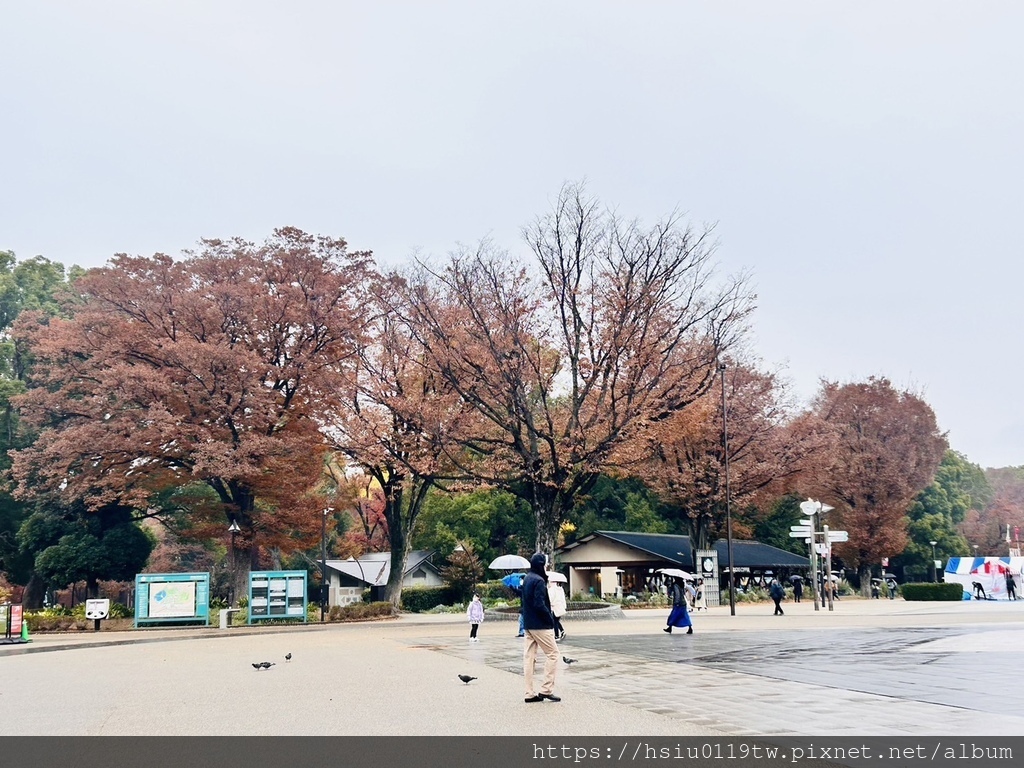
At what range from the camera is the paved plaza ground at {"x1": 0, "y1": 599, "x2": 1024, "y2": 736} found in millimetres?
8984

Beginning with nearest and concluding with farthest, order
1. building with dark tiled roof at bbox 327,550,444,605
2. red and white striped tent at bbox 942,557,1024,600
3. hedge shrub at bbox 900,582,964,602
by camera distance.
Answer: hedge shrub at bbox 900,582,964,602 → red and white striped tent at bbox 942,557,1024,600 → building with dark tiled roof at bbox 327,550,444,605

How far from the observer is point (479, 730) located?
8.67 meters

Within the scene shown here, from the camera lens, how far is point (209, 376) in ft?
117

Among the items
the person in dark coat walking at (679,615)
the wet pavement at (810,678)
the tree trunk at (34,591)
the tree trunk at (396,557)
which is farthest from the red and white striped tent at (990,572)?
the tree trunk at (34,591)

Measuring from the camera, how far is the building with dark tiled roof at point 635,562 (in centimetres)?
5128

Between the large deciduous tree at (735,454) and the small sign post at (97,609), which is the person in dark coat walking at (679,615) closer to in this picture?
the small sign post at (97,609)

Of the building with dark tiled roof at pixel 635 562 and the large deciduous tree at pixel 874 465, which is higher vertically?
the large deciduous tree at pixel 874 465

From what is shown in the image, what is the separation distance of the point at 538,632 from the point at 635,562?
139 ft

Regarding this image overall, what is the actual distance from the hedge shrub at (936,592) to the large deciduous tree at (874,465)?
10.6m

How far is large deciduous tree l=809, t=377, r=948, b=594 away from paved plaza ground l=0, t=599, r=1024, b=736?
36.1m

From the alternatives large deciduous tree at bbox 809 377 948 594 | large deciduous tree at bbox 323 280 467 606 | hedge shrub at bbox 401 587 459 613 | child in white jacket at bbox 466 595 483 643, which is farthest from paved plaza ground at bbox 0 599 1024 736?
large deciduous tree at bbox 809 377 948 594

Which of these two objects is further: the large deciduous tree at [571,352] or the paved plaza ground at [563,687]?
the large deciduous tree at [571,352]

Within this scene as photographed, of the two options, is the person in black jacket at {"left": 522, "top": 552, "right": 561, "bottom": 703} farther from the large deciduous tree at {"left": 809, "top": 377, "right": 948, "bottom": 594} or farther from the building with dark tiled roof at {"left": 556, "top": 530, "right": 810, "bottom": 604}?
the large deciduous tree at {"left": 809, "top": 377, "right": 948, "bottom": 594}

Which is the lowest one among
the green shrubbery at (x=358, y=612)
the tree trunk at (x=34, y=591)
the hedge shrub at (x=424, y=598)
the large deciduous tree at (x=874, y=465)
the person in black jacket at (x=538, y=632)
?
the hedge shrub at (x=424, y=598)
